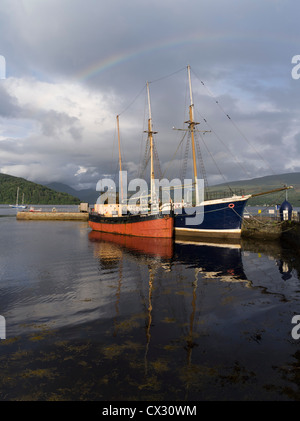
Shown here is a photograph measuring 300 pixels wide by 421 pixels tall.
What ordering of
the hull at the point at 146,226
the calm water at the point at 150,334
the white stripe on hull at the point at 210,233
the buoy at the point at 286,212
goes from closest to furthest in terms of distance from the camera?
the calm water at the point at 150,334, the buoy at the point at 286,212, the white stripe on hull at the point at 210,233, the hull at the point at 146,226

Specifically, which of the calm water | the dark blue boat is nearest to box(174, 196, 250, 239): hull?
the dark blue boat

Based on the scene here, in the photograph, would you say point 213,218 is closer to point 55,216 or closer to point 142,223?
point 142,223

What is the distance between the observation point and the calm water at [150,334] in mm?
6281

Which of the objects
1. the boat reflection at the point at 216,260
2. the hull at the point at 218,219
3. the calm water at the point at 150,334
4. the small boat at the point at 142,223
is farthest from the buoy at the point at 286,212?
the calm water at the point at 150,334

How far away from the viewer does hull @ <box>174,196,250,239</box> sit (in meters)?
35.5

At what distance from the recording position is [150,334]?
30.1 ft

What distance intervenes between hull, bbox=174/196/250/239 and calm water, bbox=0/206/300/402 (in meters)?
16.7

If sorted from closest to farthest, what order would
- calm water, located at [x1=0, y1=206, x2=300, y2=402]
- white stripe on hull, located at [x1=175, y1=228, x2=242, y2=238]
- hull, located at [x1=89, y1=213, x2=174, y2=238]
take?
calm water, located at [x1=0, y1=206, x2=300, y2=402]
white stripe on hull, located at [x1=175, y1=228, x2=242, y2=238]
hull, located at [x1=89, y1=213, x2=174, y2=238]

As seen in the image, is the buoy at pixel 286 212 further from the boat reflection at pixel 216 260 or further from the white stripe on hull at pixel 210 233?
the boat reflection at pixel 216 260

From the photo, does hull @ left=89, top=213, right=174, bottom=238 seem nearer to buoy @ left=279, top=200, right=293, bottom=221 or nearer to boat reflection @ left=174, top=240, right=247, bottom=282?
boat reflection @ left=174, top=240, right=247, bottom=282

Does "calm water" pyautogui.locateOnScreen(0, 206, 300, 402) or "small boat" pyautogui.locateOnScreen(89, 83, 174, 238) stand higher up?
"small boat" pyautogui.locateOnScreen(89, 83, 174, 238)

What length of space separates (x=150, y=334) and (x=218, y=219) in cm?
2955

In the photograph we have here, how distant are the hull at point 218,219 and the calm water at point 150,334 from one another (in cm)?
1669

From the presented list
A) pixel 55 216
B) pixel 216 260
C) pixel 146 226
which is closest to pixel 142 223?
pixel 146 226
